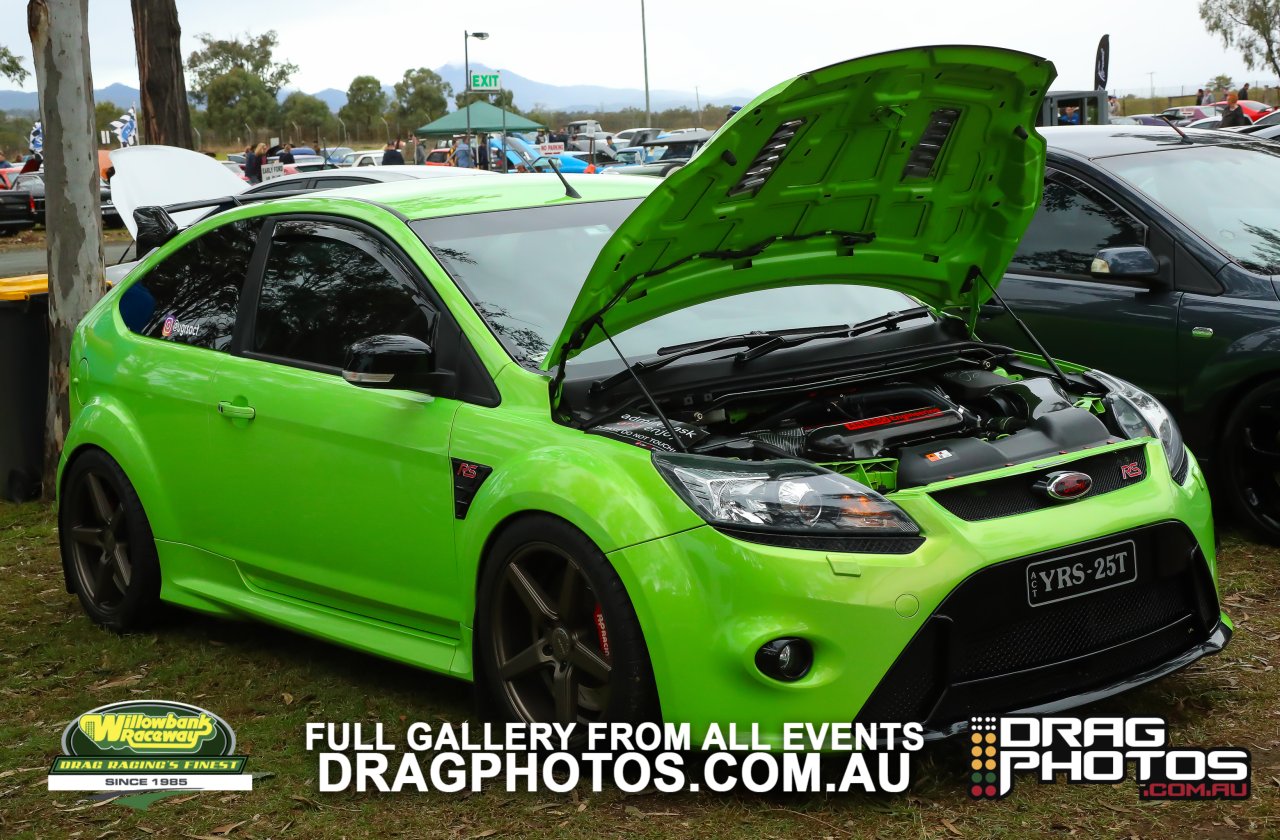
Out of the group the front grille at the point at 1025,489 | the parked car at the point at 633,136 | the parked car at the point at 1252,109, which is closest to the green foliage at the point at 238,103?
the parked car at the point at 633,136

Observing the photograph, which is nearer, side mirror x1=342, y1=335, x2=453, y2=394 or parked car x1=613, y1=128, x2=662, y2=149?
side mirror x1=342, y1=335, x2=453, y2=394

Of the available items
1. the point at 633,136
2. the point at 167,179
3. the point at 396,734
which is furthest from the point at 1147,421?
the point at 633,136

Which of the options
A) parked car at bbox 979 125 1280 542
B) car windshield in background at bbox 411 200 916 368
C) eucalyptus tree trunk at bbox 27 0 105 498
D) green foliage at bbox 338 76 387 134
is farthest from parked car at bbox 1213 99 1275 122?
green foliage at bbox 338 76 387 134

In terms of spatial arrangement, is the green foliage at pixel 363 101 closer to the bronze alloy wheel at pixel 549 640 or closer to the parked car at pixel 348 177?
the parked car at pixel 348 177

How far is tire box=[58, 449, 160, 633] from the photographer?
559 centimetres

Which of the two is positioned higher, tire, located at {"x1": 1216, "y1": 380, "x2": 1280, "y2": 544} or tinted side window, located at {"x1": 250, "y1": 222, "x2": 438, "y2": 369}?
tinted side window, located at {"x1": 250, "y1": 222, "x2": 438, "y2": 369}

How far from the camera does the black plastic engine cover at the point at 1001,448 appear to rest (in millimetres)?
3881

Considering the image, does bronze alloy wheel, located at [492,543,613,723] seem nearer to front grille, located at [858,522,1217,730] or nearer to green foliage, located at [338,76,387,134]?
front grille, located at [858,522,1217,730]

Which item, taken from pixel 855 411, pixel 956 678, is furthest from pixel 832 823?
pixel 855 411

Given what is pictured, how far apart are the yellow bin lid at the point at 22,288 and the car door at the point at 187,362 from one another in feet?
9.97

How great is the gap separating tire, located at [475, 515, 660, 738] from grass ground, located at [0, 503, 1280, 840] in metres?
0.27

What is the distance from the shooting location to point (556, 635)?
4.03 meters

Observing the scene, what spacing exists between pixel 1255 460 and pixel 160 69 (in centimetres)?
1677

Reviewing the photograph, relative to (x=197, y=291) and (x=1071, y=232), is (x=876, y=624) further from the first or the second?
(x=1071, y=232)
